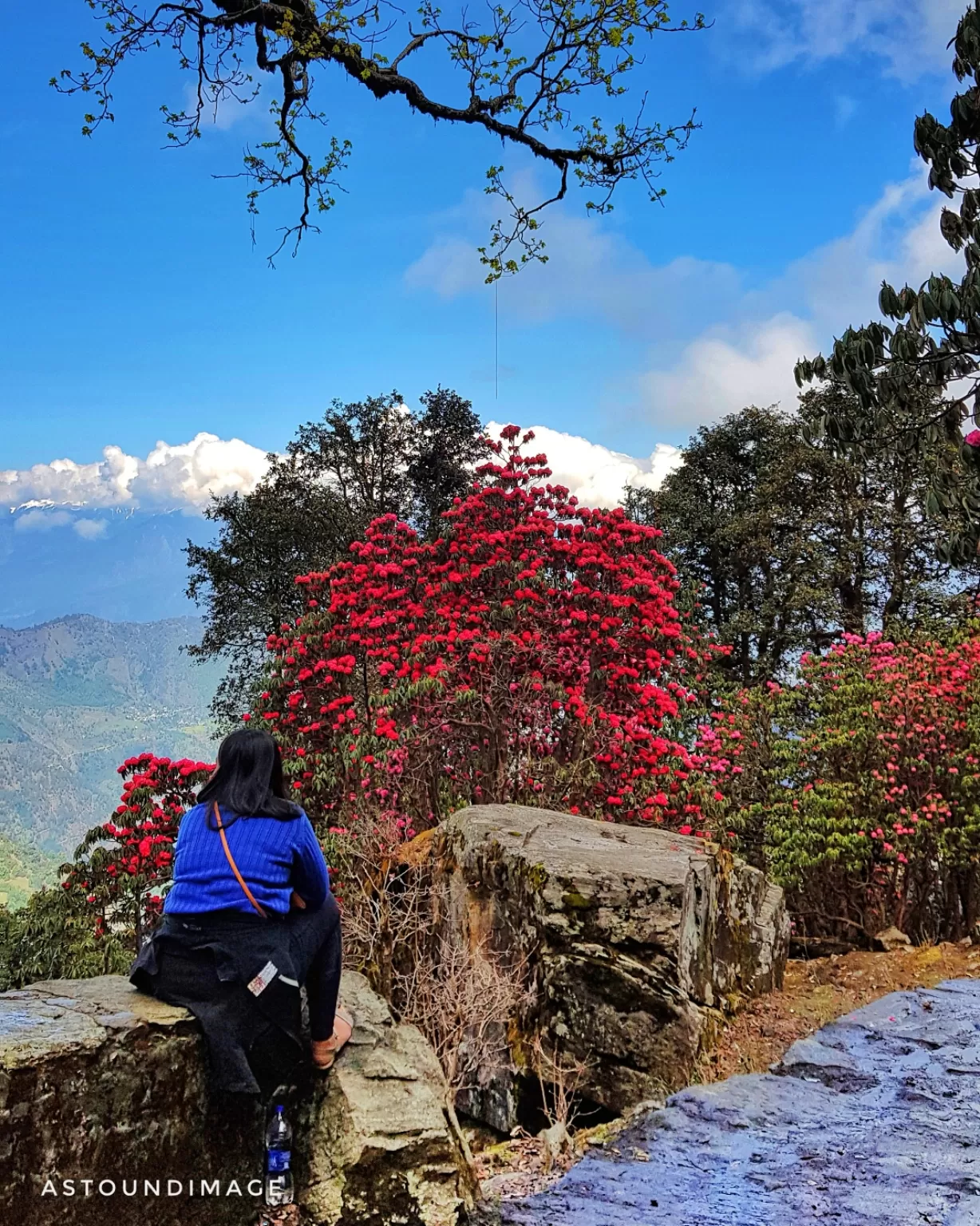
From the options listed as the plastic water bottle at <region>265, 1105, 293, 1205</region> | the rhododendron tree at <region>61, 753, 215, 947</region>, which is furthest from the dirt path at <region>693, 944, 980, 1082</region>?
the rhododendron tree at <region>61, 753, 215, 947</region>

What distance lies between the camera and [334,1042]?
10.9ft

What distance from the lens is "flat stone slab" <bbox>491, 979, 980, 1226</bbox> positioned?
3439 mm

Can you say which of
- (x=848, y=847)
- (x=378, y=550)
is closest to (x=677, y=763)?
(x=848, y=847)

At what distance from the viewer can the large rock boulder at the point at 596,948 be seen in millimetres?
4871

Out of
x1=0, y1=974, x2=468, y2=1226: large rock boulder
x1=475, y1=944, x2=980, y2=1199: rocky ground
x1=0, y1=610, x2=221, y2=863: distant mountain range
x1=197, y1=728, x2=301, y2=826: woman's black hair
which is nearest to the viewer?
x1=0, y1=974, x2=468, y2=1226: large rock boulder

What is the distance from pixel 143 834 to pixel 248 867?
643 centimetres

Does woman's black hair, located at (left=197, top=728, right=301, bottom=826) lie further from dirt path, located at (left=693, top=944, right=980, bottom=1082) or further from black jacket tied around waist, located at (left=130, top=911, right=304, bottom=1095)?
dirt path, located at (left=693, top=944, right=980, bottom=1082)

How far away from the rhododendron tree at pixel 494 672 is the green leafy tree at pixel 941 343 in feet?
10.7

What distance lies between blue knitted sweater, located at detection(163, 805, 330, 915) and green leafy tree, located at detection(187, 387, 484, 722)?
1271 cm

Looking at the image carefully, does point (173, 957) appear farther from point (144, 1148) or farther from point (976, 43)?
point (976, 43)

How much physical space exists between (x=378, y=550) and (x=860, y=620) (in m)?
9.55

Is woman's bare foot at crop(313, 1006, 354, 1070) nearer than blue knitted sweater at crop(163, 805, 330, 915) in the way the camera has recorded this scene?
No

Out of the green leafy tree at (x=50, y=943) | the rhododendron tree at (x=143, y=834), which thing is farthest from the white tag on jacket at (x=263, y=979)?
the green leafy tree at (x=50, y=943)

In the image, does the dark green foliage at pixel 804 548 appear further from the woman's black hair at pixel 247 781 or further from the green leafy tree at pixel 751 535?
the woman's black hair at pixel 247 781
